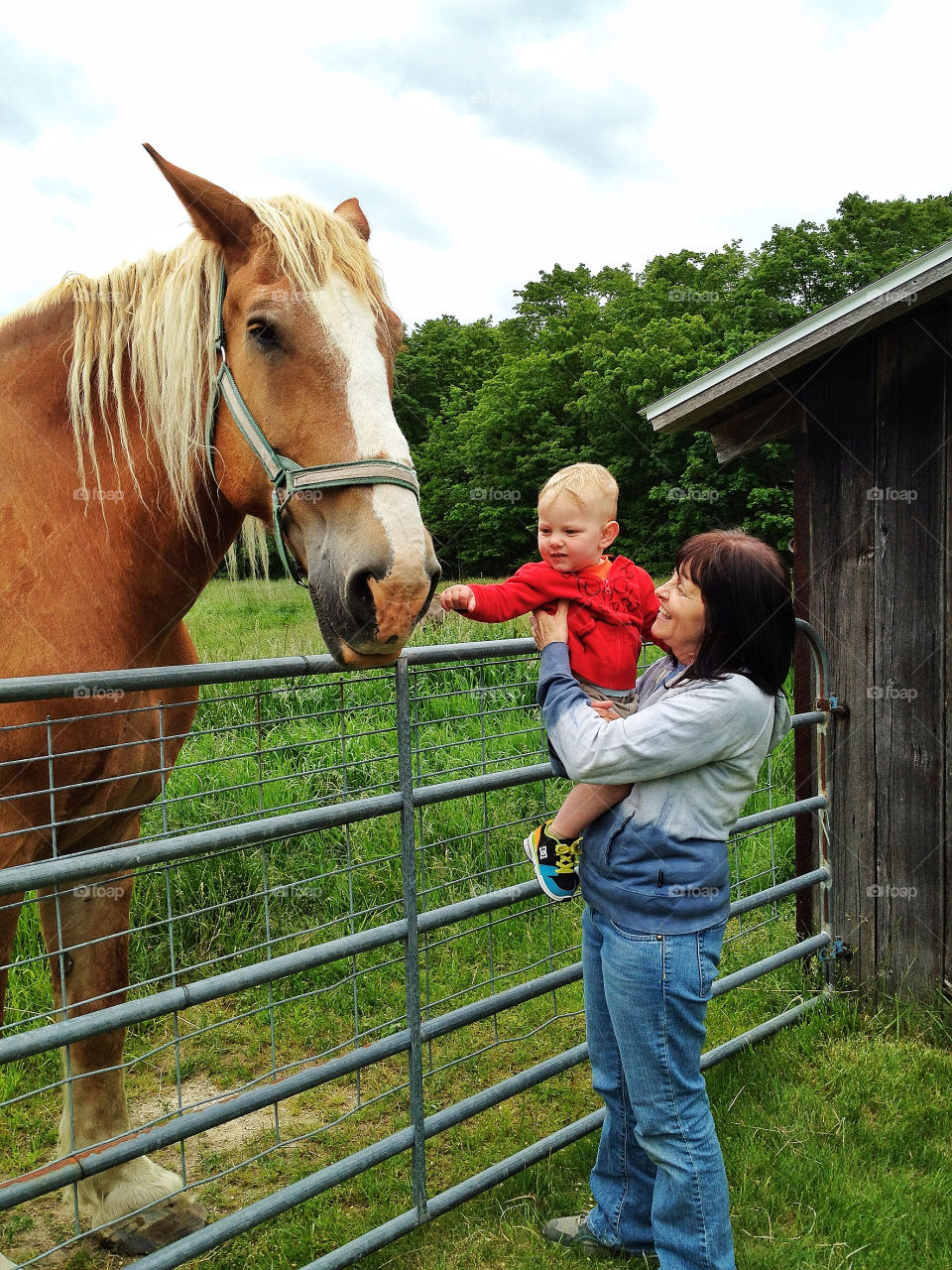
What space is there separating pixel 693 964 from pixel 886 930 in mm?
2147

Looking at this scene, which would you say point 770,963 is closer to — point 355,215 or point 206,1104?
point 206,1104

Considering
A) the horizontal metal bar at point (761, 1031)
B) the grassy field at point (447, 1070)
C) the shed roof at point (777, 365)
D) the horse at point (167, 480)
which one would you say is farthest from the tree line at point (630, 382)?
the horse at point (167, 480)

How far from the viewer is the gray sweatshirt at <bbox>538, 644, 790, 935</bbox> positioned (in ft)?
5.87

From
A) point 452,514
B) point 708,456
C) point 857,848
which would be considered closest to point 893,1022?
point 857,848

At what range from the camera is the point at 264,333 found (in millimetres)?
2076

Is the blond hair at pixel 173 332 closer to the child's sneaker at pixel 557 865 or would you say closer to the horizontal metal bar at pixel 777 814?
the child's sneaker at pixel 557 865

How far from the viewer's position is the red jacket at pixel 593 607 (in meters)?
1.92

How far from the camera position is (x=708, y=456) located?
90.6 feet

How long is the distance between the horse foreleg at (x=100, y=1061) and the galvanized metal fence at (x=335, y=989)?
0.06 m

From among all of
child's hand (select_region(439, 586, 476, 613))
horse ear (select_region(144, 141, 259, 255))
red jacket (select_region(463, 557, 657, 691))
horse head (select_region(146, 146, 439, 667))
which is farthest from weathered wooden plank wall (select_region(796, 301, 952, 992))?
Result: horse ear (select_region(144, 141, 259, 255))

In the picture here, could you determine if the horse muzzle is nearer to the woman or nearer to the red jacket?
the red jacket

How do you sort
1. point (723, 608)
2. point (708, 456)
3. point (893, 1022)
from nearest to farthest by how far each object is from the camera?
point (723, 608)
point (893, 1022)
point (708, 456)

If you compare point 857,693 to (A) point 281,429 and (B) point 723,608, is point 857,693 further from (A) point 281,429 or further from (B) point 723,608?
(A) point 281,429

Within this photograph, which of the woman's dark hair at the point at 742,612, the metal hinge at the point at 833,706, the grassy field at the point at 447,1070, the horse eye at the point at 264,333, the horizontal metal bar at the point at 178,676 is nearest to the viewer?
the horizontal metal bar at the point at 178,676
